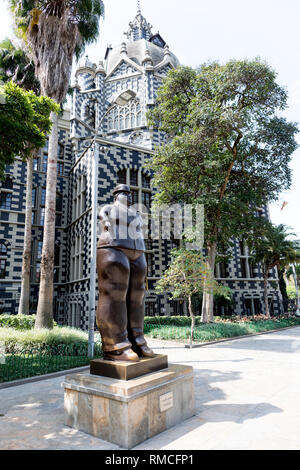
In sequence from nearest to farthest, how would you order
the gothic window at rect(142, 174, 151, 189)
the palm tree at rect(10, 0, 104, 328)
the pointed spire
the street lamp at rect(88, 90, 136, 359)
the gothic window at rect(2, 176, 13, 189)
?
1. the street lamp at rect(88, 90, 136, 359)
2. the palm tree at rect(10, 0, 104, 328)
3. the gothic window at rect(142, 174, 151, 189)
4. the gothic window at rect(2, 176, 13, 189)
5. the pointed spire

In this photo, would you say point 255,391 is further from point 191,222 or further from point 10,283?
point 10,283

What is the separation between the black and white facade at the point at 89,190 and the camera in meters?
20.9

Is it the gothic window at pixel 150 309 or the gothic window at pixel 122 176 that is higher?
the gothic window at pixel 122 176

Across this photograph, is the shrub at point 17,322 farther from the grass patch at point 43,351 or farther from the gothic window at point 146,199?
the gothic window at point 146,199

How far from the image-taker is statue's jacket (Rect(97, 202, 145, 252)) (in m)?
4.38

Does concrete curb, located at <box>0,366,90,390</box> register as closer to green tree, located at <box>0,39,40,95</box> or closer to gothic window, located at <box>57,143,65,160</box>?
green tree, located at <box>0,39,40,95</box>

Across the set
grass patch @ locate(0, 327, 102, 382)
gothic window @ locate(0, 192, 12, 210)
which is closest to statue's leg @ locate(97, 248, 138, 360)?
grass patch @ locate(0, 327, 102, 382)

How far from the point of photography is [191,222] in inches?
628

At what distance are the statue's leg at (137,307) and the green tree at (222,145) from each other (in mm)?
10374

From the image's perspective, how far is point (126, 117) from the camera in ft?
98.0

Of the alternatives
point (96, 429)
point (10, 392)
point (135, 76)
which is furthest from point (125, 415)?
point (135, 76)

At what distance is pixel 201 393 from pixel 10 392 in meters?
3.88

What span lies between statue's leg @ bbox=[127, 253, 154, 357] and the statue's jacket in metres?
0.34

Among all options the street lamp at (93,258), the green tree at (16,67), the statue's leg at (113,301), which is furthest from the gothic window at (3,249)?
the statue's leg at (113,301)
